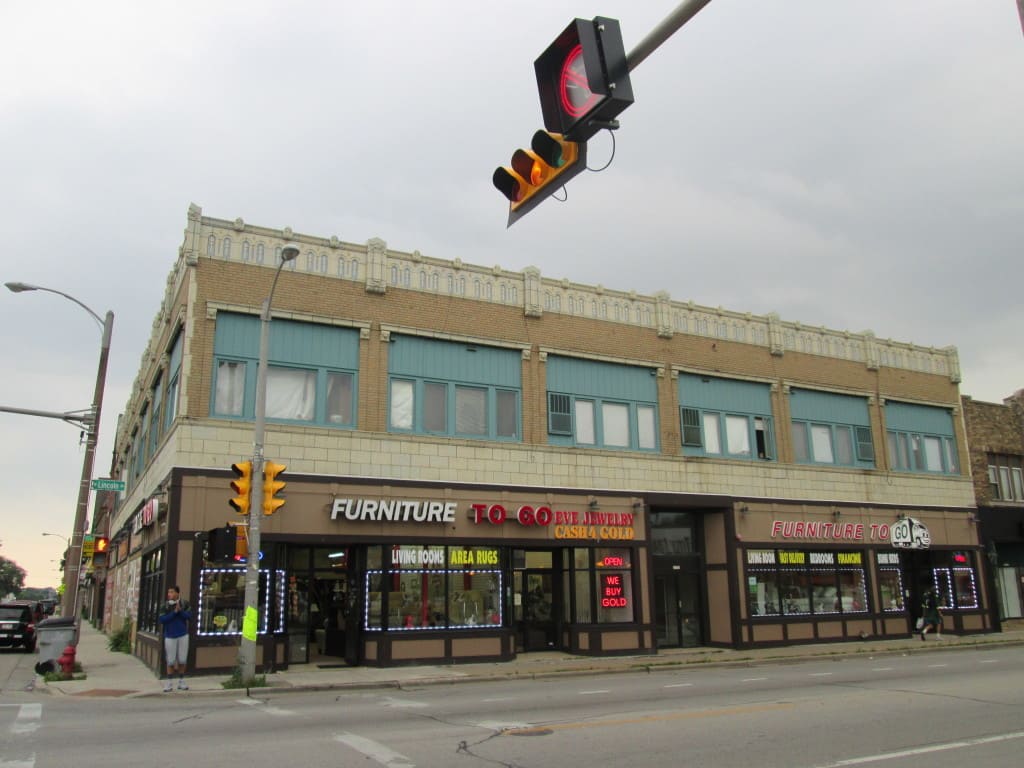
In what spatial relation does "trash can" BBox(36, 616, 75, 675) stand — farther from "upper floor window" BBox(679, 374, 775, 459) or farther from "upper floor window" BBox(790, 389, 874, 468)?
"upper floor window" BBox(790, 389, 874, 468)

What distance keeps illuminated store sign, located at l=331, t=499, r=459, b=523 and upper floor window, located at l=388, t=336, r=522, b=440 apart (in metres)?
2.04

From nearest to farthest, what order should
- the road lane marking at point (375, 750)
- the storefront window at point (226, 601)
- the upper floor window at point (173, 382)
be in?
the road lane marking at point (375, 750), the storefront window at point (226, 601), the upper floor window at point (173, 382)

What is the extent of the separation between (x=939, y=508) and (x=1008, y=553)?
18.7 ft

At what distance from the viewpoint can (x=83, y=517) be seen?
2170 centimetres

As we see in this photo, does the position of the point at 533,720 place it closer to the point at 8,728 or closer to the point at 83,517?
the point at 8,728

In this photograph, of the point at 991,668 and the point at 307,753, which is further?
the point at 991,668

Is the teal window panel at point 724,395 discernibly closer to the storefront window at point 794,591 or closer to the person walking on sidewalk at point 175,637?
the storefront window at point 794,591

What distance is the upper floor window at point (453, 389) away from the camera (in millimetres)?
22703

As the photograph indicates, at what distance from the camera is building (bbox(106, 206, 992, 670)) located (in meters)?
20.7

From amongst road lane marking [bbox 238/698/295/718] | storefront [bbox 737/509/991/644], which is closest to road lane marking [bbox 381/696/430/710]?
road lane marking [bbox 238/698/295/718]

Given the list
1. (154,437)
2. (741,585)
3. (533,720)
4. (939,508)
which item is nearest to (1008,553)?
(939,508)

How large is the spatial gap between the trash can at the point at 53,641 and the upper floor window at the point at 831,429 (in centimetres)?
2190

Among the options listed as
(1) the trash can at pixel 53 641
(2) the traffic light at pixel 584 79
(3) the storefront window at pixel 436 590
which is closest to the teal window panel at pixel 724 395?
(3) the storefront window at pixel 436 590

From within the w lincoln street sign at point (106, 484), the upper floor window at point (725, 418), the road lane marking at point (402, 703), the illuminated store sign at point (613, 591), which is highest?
the upper floor window at point (725, 418)
